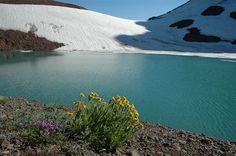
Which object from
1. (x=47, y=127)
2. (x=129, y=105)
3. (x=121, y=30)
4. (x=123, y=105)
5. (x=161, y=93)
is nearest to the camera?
(x=47, y=127)

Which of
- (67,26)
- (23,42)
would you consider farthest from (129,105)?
(67,26)

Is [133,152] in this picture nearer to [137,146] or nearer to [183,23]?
[137,146]

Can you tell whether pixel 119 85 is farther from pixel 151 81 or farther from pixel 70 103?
pixel 70 103

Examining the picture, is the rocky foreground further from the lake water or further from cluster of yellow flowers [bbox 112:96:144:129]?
the lake water

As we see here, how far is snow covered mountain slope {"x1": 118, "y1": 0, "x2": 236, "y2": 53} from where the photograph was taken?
271 ft

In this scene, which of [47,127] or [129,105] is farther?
[129,105]

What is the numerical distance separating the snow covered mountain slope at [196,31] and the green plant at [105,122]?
226 feet

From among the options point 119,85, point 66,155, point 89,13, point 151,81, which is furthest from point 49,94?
point 89,13

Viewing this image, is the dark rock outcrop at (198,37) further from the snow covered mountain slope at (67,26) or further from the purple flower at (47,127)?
the purple flower at (47,127)

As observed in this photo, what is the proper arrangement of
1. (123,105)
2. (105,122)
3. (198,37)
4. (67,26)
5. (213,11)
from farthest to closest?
(213,11) < (198,37) < (67,26) < (105,122) < (123,105)

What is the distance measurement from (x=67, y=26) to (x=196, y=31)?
40.6 metres

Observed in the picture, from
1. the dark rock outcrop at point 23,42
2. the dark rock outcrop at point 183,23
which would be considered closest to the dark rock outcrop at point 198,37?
the dark rock outcrop at point 183,23

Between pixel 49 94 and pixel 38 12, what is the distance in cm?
6740

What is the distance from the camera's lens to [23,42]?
64688mm
